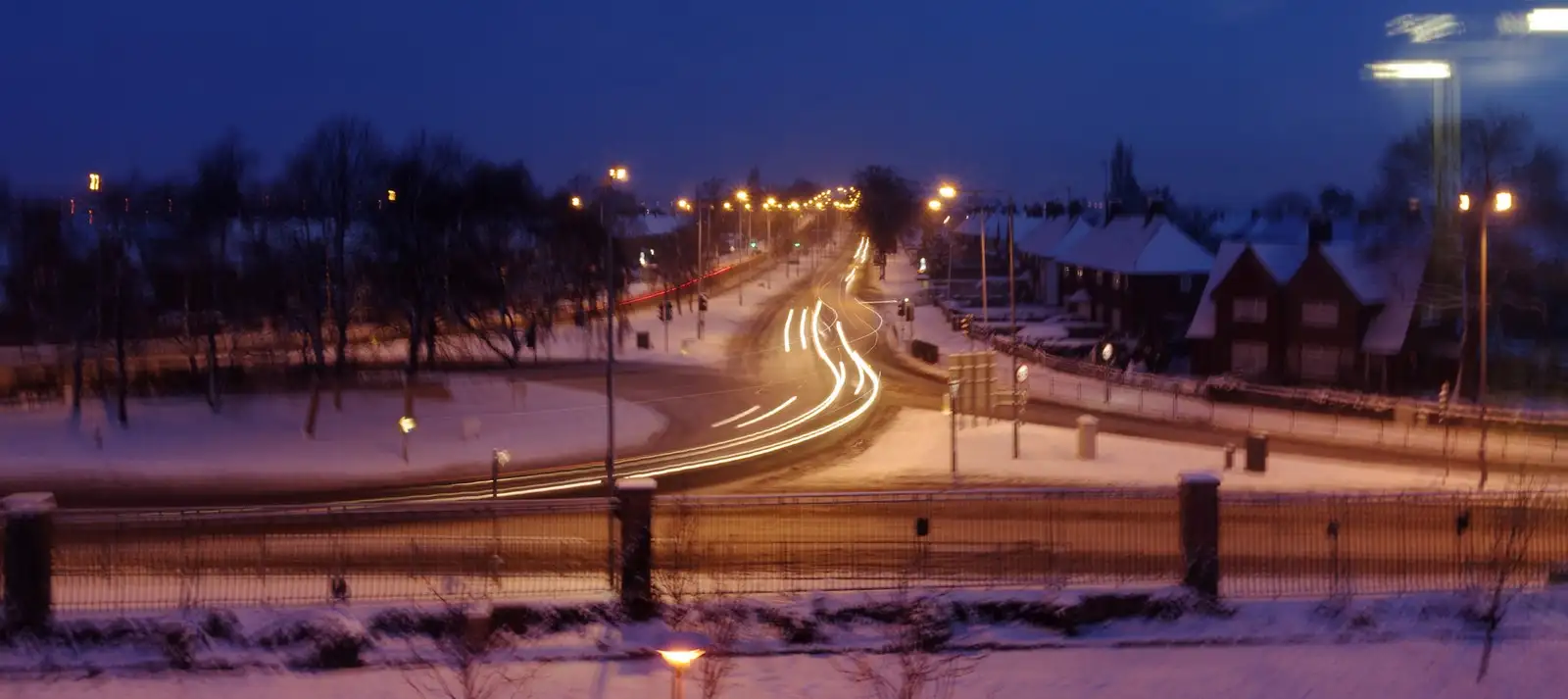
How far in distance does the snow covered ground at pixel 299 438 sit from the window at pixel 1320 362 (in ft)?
59.4

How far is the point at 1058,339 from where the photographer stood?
47281 mm

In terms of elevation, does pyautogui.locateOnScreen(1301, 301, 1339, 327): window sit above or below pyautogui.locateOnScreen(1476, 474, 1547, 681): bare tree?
above

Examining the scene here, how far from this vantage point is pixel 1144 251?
1921 inches

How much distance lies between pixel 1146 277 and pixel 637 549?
39.8 meters

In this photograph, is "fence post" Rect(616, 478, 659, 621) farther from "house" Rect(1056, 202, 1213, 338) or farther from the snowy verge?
"house" Rect(1056, 202, 1213, 338)

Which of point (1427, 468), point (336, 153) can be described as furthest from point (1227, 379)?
point (336, 153)

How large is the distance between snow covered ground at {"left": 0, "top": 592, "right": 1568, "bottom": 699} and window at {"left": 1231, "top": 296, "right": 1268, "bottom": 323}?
2775cm

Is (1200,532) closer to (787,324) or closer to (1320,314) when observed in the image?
(1320,314)

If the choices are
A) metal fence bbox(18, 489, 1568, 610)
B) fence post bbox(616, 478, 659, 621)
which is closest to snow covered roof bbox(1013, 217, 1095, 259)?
metal fence bbox(18, 489, 1568, 610)

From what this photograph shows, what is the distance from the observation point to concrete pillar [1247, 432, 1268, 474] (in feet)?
73.3

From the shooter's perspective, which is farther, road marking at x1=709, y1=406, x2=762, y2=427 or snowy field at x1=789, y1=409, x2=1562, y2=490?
road marking at x1=709, y1=406, x2=762, y2=427

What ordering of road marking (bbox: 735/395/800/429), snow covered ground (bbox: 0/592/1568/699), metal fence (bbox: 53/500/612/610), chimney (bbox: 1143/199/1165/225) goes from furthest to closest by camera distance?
chimney (bbox: 1143/199/1165/225)
road marking (bbox: 735/395/800/429)
metal fence (bbox: 53/500/612/610)
snow covered ground (bbox: 0/592/1568/699)

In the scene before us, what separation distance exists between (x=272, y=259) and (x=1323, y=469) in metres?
20.9

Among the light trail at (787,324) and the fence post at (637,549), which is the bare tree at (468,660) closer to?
the fence post at (637,549)
